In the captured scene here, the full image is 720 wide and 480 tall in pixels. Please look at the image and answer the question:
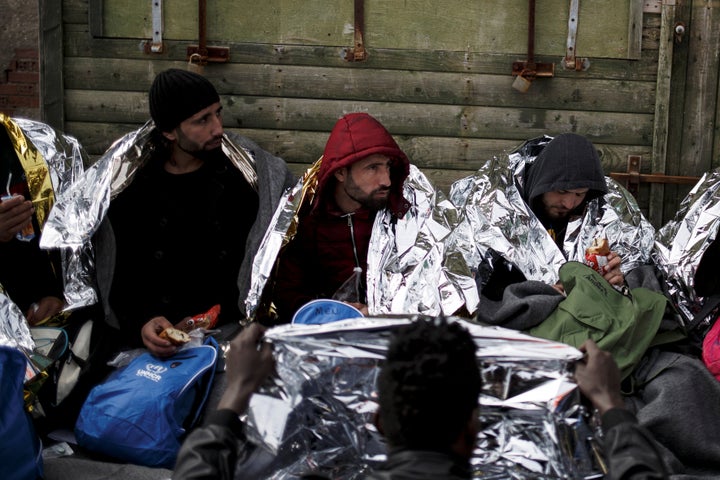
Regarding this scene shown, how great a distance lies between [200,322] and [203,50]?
58.0 inches

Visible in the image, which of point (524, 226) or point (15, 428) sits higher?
point (524, 226)

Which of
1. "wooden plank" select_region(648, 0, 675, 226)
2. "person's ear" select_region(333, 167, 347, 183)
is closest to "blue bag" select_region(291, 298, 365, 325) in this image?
"person's ear" select_region(333, 167, 347, 183)

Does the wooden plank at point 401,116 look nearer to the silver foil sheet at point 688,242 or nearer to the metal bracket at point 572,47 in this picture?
the metal bracket at point 572,47

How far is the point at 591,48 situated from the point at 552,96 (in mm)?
305

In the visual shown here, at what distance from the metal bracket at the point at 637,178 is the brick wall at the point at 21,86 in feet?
11.5

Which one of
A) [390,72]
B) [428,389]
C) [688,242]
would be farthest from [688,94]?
[428,389]

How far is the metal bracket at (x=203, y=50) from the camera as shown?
13.6ft

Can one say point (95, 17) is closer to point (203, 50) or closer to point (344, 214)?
point (203, 50)

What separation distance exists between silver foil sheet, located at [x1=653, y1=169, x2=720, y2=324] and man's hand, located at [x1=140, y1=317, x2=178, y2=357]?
77.8 inches

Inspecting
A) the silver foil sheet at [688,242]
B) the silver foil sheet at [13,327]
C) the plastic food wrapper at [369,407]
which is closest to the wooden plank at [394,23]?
the silver foil sheet at [688,242]

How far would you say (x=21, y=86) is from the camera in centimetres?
531

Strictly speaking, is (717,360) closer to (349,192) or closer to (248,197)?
(349,192)

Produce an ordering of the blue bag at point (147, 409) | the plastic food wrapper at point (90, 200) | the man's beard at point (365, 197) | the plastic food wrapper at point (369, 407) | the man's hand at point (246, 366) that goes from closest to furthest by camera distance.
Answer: the man's hand at point (246, 366) < the plastic food wrapper at point (369, 407) < the blue bag at point (147, 409) < the plastic food wrapper at point (90, 200) < the man's beard at point (365, 197)

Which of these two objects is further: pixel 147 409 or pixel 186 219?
pixel 186 219
